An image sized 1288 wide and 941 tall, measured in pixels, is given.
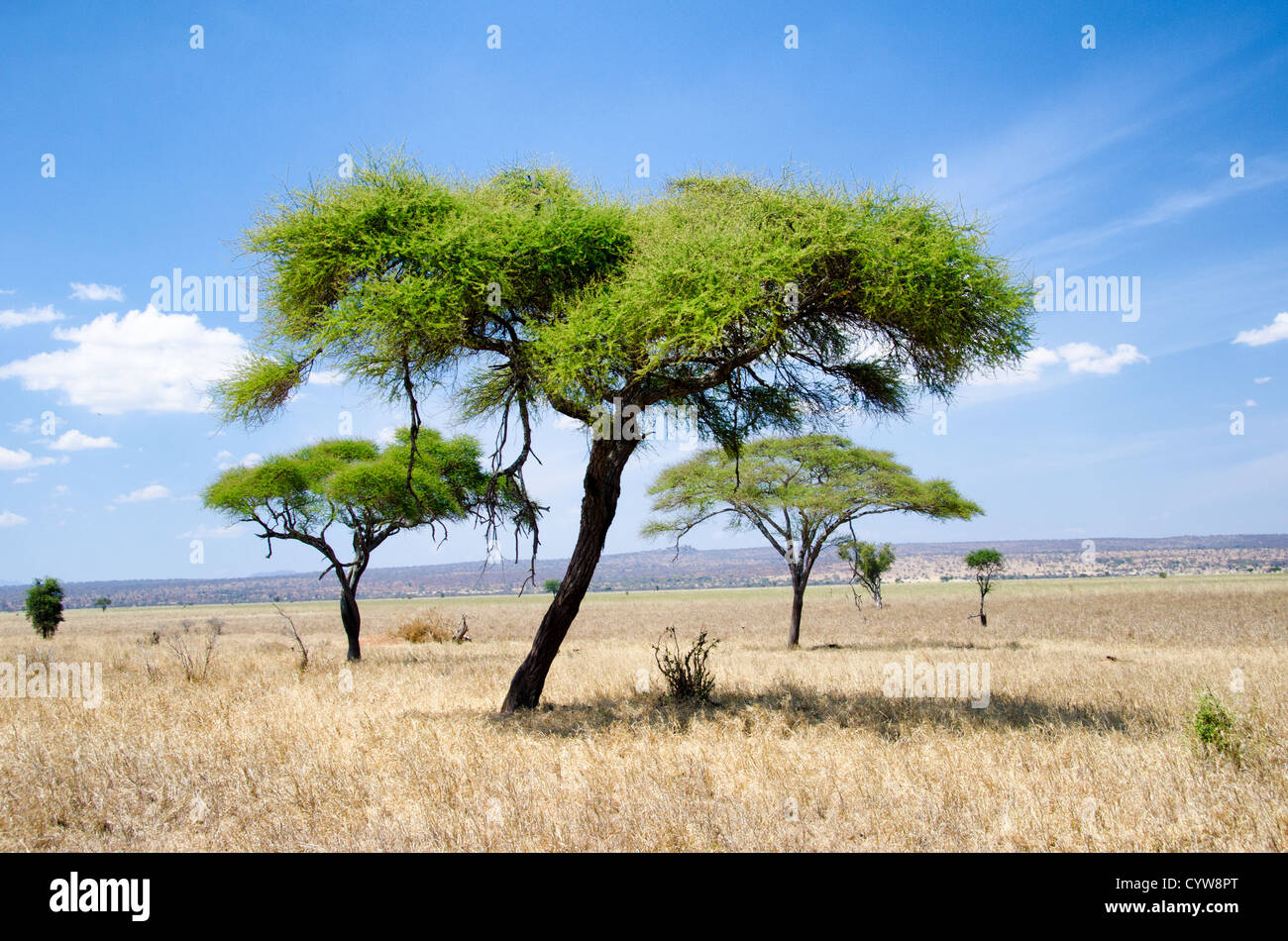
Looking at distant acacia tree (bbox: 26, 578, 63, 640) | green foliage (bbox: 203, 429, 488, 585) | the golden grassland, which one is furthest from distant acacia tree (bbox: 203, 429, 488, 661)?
distant acacia tree (bbox: 26, 578, 63, 640)

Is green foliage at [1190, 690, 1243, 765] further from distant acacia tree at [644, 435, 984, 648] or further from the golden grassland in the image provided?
distant acacia tree at [644, 435, 984, 648]

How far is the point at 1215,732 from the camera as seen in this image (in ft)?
25.9

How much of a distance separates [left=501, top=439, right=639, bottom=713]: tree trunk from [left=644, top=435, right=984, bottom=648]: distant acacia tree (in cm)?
1467

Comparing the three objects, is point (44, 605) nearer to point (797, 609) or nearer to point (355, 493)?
point (355, 493)

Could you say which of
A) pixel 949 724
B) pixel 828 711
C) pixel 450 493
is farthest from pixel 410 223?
pixel 450 493

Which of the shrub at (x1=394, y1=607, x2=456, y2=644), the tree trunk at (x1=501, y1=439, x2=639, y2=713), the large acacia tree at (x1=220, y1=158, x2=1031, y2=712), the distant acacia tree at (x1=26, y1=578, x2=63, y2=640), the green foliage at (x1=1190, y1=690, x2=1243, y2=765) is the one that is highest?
the large acacia tree at (x1=220, y1=158, x2=1031, y2=712)

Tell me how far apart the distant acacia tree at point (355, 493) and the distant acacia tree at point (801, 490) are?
7.69m

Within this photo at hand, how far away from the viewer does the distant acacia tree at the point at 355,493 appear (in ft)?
73.0

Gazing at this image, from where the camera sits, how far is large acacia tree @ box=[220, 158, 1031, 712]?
9898 millimetres

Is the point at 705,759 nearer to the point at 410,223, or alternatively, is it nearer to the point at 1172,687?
the point at 410,223

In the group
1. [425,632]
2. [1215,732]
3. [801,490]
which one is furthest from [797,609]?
[1215,732]

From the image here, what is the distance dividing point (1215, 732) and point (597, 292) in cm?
900

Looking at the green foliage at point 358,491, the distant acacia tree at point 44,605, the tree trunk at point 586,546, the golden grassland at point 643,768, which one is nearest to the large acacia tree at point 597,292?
the tree trunk at point 586,546
